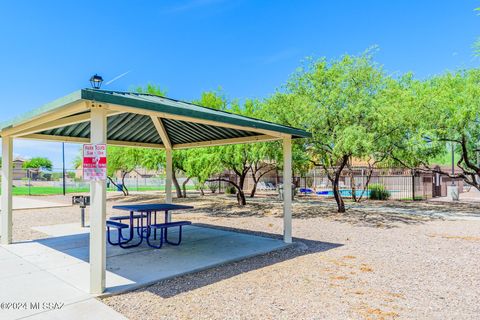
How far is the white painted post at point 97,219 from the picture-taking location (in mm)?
4262

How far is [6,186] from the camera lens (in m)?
7.21

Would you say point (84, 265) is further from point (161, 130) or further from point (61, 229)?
point (61, 229)

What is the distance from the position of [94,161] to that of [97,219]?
79 cm

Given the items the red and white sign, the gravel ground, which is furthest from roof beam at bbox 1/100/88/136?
the gravel ground

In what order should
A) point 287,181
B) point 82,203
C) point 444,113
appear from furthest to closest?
point 444,113 < point 82,203 < point 287,181

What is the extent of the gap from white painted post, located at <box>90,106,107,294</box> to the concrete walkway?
0.28 m

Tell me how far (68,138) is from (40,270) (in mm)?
3976

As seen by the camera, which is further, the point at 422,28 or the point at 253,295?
the point at 422,28

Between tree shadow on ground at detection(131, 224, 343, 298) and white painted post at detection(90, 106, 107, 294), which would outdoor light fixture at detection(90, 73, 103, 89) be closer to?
white painted post at detection(90, 106, 107, 294)

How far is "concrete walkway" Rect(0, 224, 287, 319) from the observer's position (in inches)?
158

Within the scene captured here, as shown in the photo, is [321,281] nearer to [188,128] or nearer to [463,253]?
[463,253]

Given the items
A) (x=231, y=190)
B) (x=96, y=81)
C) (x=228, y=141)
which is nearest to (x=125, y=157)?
(x=231, y=190)

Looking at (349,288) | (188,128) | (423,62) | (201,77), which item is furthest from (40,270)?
(201,77)

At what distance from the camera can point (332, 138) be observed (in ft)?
36.3
